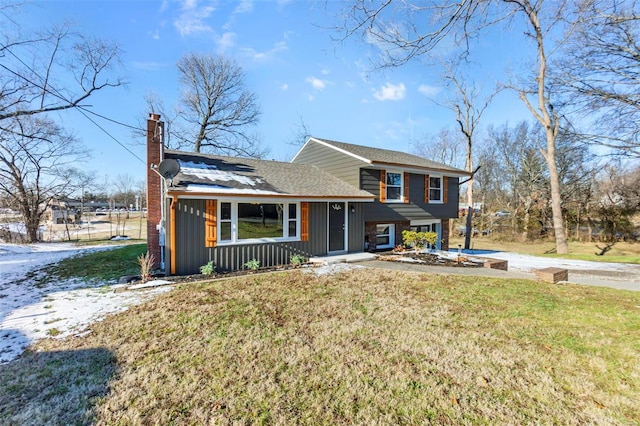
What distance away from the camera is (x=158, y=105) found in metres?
21.8

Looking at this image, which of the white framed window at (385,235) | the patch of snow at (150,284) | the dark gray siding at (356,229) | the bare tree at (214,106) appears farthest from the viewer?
the bare tree at (214,106)

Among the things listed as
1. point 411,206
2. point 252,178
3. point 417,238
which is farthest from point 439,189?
point 252,178

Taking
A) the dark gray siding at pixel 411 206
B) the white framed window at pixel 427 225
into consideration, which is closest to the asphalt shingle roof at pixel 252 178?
the dark gray siding at pixel 411 206

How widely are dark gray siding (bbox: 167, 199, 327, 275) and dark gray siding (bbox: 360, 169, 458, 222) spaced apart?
3.23m

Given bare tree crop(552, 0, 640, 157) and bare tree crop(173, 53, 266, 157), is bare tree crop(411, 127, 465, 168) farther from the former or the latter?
bare tree crop(173, 53, 266, 157)

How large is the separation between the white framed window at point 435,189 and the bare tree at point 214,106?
1506 cm

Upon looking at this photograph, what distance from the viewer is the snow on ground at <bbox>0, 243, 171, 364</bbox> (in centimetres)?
421

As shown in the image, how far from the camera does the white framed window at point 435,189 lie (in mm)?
14328

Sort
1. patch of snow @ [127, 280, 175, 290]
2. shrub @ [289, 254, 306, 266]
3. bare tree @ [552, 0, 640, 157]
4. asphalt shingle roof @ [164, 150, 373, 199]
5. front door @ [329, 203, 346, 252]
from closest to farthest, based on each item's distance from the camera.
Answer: patch of snow @ [127, 280, 175, 290]
asphalt shingle roof @ [164, 150, 373, 199]
shrub @ [289, 254, 306, 266]
front door @ [329, 203, 346, 252]
bare tree @ [552, 0, 640, 157]

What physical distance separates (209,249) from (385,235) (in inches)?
312

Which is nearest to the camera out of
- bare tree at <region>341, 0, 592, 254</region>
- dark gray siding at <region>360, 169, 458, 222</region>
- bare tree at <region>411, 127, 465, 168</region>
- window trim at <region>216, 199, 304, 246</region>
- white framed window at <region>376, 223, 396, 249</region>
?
bare tree at <region>341, 0, 592, 254</region>

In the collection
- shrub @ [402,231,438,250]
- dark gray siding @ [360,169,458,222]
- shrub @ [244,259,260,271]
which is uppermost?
dark gray siding @ [360,169,458,222]

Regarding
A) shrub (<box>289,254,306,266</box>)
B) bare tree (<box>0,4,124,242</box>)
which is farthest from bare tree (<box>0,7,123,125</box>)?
shrub (<box>289,254,306,266</box>)

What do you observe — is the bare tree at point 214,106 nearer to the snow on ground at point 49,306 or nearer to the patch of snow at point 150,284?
the snow on ground at point 49,306
